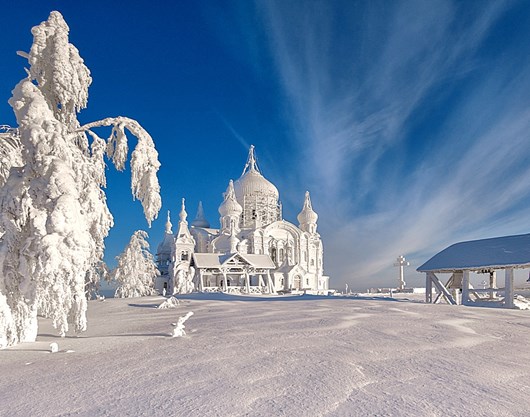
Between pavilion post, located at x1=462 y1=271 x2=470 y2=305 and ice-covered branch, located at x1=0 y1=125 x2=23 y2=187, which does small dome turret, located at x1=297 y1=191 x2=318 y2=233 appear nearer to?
pavilion post, located at x1=462 y1=271 x2=470 y2=305

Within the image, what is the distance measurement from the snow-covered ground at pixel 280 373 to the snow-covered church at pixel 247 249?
107 feet

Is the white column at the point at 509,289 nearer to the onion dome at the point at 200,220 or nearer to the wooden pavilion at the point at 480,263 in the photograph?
the wooden pavilion at the point at 480,263

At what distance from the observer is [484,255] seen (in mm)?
18281

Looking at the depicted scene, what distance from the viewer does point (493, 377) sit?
4.34m

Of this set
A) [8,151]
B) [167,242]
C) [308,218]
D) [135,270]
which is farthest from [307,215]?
[8,151]

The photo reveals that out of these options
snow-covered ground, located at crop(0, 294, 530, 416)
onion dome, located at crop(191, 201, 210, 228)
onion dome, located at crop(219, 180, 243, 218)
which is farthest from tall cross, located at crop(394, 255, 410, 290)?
snow-covered ground, located at crop(0, 294, 530, 416)

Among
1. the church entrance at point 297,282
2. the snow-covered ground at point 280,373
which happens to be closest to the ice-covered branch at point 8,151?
the snow-covered ground at point 280,373

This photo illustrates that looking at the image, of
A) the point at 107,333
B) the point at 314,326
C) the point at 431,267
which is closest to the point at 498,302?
the point at 431,267

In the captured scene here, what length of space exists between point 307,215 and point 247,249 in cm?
1386

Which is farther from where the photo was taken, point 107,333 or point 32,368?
point 107,333

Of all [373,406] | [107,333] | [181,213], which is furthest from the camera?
[181,213]

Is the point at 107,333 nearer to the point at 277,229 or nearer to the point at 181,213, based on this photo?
the point at 181,213

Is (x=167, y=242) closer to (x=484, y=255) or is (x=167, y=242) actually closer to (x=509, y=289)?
(x=484, y=255)

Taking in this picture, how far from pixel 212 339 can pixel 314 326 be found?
2.37 m
